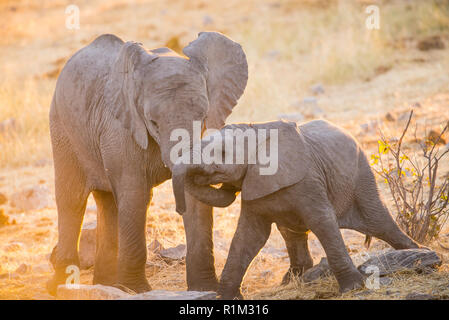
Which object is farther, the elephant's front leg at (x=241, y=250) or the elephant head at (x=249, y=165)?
the elephant's front leg at (x=241, y=250)

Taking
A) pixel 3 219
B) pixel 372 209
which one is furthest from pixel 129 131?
pixel 3 219

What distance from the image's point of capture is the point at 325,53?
14836 mm

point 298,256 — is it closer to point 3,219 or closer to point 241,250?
point 241,250

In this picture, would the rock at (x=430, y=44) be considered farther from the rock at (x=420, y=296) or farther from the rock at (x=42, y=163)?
the rock at (x=420, y=296)

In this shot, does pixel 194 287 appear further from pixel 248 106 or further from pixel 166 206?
pixel 248 106

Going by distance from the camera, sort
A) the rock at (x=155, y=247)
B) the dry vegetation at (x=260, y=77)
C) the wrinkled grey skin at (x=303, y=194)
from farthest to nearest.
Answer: the rock at (x=155, y=247) < the dry vegetation at (x=260, y=77) < the wrinkled grey skin at (x=303, y=194)

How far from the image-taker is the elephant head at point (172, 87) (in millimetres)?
4961

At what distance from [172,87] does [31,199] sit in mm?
4785

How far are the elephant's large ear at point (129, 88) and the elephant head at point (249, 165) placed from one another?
0.74 meters

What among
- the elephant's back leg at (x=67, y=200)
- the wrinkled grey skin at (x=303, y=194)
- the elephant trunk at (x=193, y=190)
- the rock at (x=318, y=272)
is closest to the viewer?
the elephant trunk at (x=193, y=190)

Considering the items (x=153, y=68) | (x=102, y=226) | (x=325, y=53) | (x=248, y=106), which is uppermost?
(x=325, y=53)

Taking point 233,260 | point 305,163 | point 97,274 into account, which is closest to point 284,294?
point 233,260

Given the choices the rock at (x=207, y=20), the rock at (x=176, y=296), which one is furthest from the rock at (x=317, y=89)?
the rock at (x=176, y=296)
